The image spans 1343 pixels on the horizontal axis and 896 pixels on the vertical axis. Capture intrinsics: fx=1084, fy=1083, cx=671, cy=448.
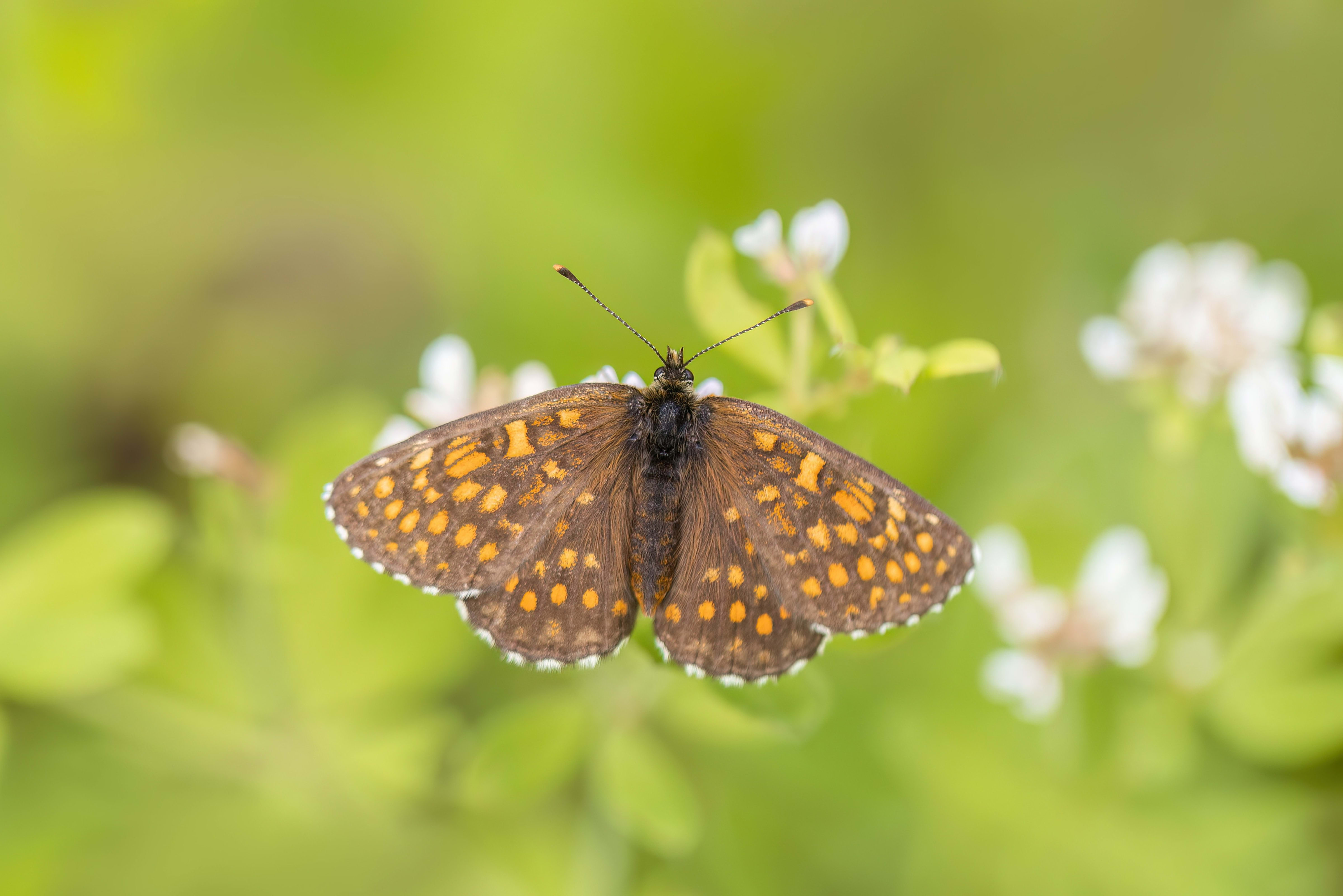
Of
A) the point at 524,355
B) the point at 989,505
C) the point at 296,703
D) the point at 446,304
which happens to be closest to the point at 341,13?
the point at 446,304

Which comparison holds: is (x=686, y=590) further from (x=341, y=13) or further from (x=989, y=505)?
(x=341, y=13)

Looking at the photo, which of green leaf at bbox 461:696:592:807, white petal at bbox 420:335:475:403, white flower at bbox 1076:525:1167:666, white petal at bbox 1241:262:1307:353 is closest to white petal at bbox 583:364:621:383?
white petal at bbox 420:335:475:403

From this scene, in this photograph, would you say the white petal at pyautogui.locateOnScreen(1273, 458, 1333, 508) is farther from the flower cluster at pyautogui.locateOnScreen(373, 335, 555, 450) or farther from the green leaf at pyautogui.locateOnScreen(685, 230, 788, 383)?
the flower cluster at pyautogui.locateOnScreen(373, 335, 555, 450)

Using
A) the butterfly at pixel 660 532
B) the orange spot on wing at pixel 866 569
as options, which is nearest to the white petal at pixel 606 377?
the butterfly at pixel 660 532

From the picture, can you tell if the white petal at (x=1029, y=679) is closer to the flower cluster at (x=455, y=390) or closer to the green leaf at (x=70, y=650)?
the flower cluster at (x=455, y=390)

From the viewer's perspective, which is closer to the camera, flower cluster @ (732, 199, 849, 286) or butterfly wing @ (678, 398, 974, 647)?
butterfly wing @ (678, 398, 974, 647)

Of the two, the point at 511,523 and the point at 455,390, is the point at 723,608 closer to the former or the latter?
the point at 511,523
